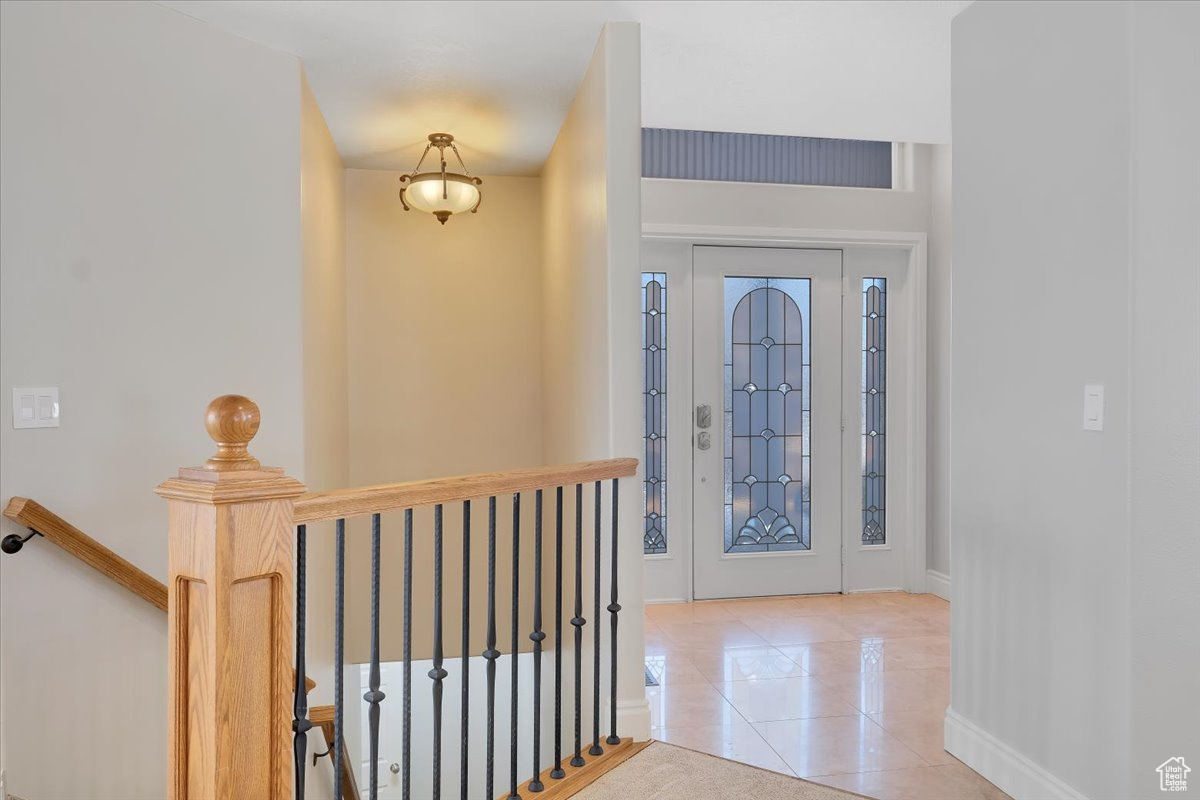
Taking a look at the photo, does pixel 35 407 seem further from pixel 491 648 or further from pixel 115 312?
pixel 491 648

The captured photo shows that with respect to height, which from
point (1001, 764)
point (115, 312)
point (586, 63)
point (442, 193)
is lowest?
point (1001, 764)

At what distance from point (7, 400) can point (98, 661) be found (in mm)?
812

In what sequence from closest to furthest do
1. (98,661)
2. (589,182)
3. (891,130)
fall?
(98,661) < (589,182) < (891,130)

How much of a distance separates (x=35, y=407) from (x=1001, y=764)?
2951 millimetres

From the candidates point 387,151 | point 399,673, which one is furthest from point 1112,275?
point 399,673

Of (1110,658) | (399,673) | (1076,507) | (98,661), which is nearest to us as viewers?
(1110,658)

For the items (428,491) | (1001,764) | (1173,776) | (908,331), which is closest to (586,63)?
(428,491)

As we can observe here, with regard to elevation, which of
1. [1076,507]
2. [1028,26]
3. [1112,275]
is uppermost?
[1028,26]

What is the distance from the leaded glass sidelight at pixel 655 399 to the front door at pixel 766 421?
174 millimetres

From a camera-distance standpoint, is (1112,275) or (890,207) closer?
(1112,275)

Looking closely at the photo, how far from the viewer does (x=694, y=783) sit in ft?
7.64

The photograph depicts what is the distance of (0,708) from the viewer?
2.30m

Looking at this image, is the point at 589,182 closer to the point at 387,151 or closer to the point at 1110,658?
the point at 387,151

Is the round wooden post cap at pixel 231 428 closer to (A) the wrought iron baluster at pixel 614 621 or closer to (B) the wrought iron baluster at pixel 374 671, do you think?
(B) the wrought iron baluster at pixel 374 671
